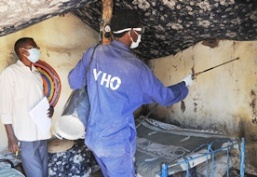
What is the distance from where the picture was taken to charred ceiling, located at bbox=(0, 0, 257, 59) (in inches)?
59.4

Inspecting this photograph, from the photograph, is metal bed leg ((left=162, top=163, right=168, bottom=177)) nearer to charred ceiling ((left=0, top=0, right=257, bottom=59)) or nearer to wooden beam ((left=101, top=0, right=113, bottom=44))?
wooden beam ((left=101, top=0, right=113, bottom=44))

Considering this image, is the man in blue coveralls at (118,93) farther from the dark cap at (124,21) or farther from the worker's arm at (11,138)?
the worker's arm at (11,138)

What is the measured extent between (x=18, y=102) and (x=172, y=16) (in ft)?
3.75

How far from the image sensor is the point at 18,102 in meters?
2.06

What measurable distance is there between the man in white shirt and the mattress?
695 mm

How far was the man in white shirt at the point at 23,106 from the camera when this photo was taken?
2.04m

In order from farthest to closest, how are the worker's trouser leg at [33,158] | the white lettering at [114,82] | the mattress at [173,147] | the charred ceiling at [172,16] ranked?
the worker's trouser leg at [33,158] → the mattress at [173,147] → the white lettering at [114,82] → the charred ceiling at [172,16]

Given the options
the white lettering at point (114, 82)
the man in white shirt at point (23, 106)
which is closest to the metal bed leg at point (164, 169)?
the white lettering at point (114, 82)

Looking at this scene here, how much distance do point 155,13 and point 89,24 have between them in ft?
3.03

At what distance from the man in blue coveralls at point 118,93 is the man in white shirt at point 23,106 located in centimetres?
51

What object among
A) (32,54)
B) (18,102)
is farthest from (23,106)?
(32,54)

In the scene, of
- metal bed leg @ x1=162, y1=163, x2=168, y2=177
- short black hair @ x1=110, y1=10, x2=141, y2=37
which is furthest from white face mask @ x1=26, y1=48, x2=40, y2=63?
metal bed leg @ x1=162, y1=163, x2=168, y2=177

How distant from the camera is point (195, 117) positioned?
106 inches

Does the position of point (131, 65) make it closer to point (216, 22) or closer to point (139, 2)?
point (139, 2)
